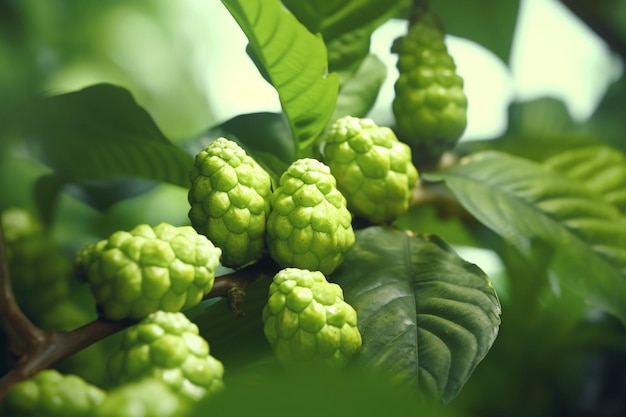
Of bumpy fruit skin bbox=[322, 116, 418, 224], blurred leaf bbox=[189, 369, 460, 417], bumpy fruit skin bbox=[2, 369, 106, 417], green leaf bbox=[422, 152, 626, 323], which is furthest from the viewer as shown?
green leaf bbox=[422, 152, 626, 323]

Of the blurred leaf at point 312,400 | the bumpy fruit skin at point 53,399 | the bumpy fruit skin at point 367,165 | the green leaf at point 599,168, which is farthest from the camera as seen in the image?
the green leaf at point 599,168

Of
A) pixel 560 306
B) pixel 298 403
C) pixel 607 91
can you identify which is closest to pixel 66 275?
pixel 298 403

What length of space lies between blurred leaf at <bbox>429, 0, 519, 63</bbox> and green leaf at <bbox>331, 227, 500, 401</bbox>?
1.61 ft

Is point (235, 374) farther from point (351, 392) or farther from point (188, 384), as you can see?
point (351, 392)

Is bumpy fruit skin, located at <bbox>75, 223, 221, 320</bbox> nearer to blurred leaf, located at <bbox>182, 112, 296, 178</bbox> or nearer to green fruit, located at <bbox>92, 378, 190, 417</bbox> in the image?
green fruit, located at <bbox>92, 378, 190, 417</bbox>

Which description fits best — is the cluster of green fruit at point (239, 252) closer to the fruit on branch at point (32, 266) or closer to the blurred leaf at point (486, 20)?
the fruit on branch at point (32, 266)

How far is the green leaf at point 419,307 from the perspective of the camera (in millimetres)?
561

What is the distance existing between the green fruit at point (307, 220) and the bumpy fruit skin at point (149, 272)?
0.27 feet

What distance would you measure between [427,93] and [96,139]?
1.18 ft

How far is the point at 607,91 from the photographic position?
4.82 ft

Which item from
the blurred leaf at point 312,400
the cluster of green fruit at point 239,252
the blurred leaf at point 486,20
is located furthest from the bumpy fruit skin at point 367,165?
the blurred leaf at point 486,20

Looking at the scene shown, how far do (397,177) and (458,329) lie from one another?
17cm

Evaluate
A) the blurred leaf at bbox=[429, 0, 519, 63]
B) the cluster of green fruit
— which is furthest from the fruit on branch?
the blurred leaf at bbox=[429, 0, 519, 63]

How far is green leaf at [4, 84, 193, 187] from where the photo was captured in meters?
0.77
